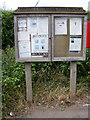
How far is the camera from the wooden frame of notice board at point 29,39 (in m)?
3.00

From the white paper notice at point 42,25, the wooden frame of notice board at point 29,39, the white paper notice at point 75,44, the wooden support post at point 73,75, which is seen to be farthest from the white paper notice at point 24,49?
the wooden support post at point 73,75

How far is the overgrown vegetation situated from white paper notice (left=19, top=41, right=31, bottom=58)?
61 centimetres

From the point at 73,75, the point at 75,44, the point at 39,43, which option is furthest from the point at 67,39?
the point at 73,75

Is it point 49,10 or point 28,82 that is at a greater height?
point 49,10

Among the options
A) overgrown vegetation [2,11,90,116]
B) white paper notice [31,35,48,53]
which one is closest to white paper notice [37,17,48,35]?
white paper notice [31,35,48,53]

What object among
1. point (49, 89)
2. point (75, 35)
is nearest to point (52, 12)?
point (75, 35)

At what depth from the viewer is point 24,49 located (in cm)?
311

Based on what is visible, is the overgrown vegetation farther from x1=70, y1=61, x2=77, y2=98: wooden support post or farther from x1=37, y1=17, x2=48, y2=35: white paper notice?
x1=37, y1=17, x2=48, y2=35: white paper notice

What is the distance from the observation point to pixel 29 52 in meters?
3.14

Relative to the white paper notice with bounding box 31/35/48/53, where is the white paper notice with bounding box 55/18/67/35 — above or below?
above

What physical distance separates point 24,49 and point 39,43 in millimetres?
332

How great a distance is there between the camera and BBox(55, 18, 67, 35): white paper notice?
3.08m

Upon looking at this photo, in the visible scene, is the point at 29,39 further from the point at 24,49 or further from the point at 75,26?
the point at 75,26

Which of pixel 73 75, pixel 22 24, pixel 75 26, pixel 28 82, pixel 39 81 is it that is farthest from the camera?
pixel 39 81
